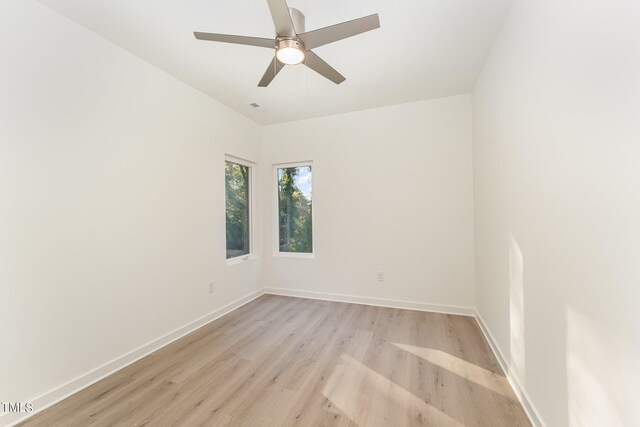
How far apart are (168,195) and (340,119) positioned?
2403 mm

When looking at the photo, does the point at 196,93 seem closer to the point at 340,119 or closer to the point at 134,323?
the point at 340,119

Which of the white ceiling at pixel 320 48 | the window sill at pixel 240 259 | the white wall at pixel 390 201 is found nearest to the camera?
the white ceiling at pixel 320 48

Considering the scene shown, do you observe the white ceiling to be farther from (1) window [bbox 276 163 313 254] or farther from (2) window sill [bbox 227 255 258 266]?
(2) window sill [bbox 227 255 258 266]

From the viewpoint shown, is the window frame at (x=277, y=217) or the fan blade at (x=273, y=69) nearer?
the fan blade at (x=273, y=69)

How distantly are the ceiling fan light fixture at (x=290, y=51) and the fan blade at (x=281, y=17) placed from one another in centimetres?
4

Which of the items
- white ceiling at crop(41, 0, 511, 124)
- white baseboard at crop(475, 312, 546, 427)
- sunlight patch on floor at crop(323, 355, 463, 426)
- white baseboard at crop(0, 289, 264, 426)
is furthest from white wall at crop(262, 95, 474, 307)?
sunlight patch on floor at crop(323, 355, 463, 426)

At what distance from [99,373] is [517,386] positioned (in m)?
3.01

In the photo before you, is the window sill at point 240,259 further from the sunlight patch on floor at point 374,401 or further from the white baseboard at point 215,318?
the sunlight patch on floor at point 374,401

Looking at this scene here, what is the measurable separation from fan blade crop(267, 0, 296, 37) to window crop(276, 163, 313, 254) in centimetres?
246

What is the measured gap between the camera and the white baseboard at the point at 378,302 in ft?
10.5

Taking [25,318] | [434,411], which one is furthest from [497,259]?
[25,318]

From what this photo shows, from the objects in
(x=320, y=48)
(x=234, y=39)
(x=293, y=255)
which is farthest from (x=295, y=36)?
(x=293, y=255)

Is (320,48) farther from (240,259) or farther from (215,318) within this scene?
(215,318)

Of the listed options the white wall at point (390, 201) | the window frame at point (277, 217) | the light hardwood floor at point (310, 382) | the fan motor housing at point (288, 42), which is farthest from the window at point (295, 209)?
the fan motor housing at point (288, 42)
